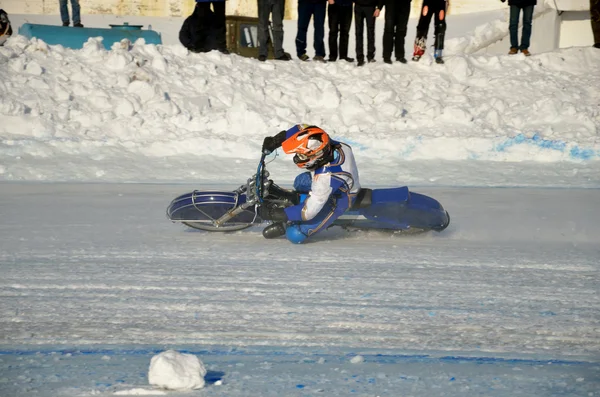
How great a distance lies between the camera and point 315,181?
23.4 ft

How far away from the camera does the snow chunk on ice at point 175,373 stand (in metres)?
3.83

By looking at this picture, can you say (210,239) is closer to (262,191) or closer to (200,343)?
(262,191)

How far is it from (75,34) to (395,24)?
19.2 feet

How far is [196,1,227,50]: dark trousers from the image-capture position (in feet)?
48.7

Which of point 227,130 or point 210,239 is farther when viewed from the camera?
point 227,130

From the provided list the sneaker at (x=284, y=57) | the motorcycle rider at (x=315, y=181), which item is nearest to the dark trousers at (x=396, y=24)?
the sneaker at (x=284, y=57)

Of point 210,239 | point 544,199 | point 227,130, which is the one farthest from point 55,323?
point 227,130

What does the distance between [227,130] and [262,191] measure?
647cm

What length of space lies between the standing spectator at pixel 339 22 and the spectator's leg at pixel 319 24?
0.13 meters

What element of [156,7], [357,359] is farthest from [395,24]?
[357,359]

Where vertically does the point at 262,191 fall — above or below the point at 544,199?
above

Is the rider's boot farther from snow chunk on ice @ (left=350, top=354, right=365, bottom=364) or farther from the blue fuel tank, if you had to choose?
the blue fuel tank

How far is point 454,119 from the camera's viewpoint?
14281mm

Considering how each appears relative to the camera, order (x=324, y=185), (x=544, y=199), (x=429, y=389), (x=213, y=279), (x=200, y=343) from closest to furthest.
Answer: (x=429, y=389)
(x=200, y=343)
(x=213, y=279)
(x=324, y=185)
(x=544, y=199)
